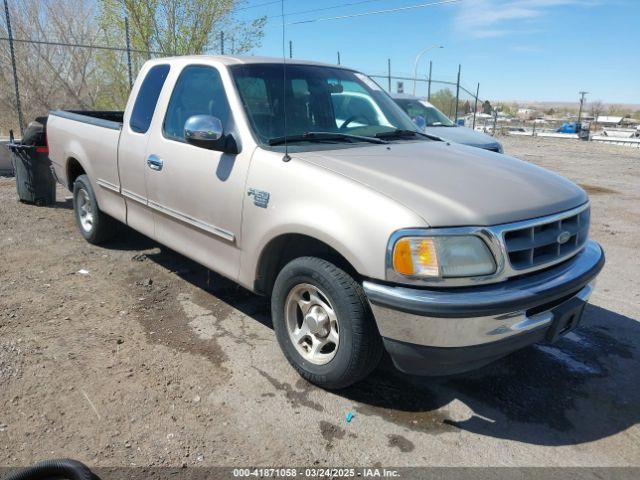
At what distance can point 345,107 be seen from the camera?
4.15 m

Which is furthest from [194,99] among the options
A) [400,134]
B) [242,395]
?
[242,395]

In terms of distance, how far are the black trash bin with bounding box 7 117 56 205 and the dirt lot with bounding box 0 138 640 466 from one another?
11.0ft

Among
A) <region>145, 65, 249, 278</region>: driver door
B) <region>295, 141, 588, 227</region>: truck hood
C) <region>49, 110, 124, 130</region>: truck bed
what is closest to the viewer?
<region>295, 141, 588, 227</region>: truck hood

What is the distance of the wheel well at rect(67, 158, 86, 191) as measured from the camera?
5859 mm

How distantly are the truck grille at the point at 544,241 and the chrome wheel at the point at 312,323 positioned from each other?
1.04m

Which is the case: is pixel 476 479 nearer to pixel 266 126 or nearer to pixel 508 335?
pixel 508 335

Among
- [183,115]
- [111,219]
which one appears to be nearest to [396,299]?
[183,115]

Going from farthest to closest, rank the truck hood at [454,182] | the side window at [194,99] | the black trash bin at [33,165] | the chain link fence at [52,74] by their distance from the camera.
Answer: the chain link fence at [52,74] < the black trash bin at [33,165] < the side window at [194,99] < the truck hood at [454,182]

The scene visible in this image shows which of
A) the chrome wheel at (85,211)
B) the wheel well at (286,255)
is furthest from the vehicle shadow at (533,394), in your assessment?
the chrome wheel at (85,211)

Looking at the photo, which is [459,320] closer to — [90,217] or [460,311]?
[460,311]

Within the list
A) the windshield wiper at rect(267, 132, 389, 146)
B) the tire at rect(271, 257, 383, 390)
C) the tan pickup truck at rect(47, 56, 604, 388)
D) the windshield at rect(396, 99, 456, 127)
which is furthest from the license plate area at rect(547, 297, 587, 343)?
the windshield at rect(396, 99, 456, 127)

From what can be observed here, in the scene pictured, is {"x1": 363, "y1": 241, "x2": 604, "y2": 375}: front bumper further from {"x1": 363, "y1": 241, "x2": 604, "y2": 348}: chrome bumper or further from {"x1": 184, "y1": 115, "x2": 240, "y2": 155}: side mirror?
{"x1": 184, "y1": 115, "x2": 240, "y2": 155}: side mirror

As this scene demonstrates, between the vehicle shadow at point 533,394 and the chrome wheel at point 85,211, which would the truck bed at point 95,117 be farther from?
the vehicle shadow at point 533,394

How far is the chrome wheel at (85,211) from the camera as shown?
5.73m
